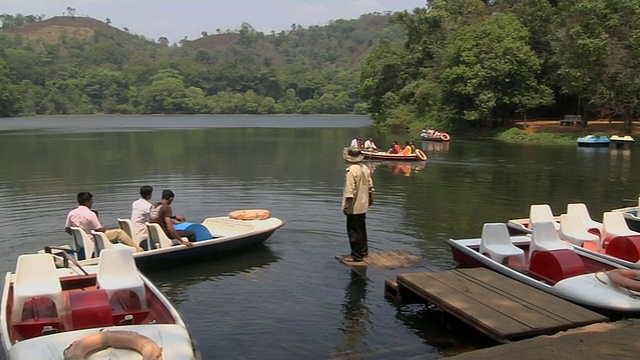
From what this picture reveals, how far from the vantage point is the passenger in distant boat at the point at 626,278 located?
26.3 ft

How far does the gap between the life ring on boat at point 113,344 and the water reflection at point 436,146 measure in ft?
114

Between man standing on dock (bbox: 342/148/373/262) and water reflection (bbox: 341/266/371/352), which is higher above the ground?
man standing on dock (bbox: 342/148/373/262)

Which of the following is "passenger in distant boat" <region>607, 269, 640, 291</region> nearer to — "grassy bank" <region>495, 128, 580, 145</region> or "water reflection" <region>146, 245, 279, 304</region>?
"water reflection" <region>146, 245, 279, 304</region>

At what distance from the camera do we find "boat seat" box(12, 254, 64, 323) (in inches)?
290

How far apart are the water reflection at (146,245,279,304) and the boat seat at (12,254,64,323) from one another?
6.93ft

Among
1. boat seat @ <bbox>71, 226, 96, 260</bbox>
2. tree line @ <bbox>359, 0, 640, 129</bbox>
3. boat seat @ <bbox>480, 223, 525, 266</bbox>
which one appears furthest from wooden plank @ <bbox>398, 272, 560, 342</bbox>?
tree line @ <bbox>359, 0, 640, 129</bbox>

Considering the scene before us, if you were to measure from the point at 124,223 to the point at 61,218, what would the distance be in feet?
20.4

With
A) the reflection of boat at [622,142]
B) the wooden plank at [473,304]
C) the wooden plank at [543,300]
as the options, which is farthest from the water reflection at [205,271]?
the reflection of boat at [622,142]

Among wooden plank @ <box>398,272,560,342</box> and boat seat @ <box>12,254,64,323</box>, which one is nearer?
wooden plank @ <box>398,272,560,342</box>

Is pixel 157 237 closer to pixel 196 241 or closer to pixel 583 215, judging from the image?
pixel 196 241

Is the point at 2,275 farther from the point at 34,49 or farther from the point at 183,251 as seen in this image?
the point at 34,49

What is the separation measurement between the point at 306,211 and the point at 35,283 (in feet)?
32.6

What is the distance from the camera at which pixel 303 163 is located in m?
31.2

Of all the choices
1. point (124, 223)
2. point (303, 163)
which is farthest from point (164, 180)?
point (124, 223)
